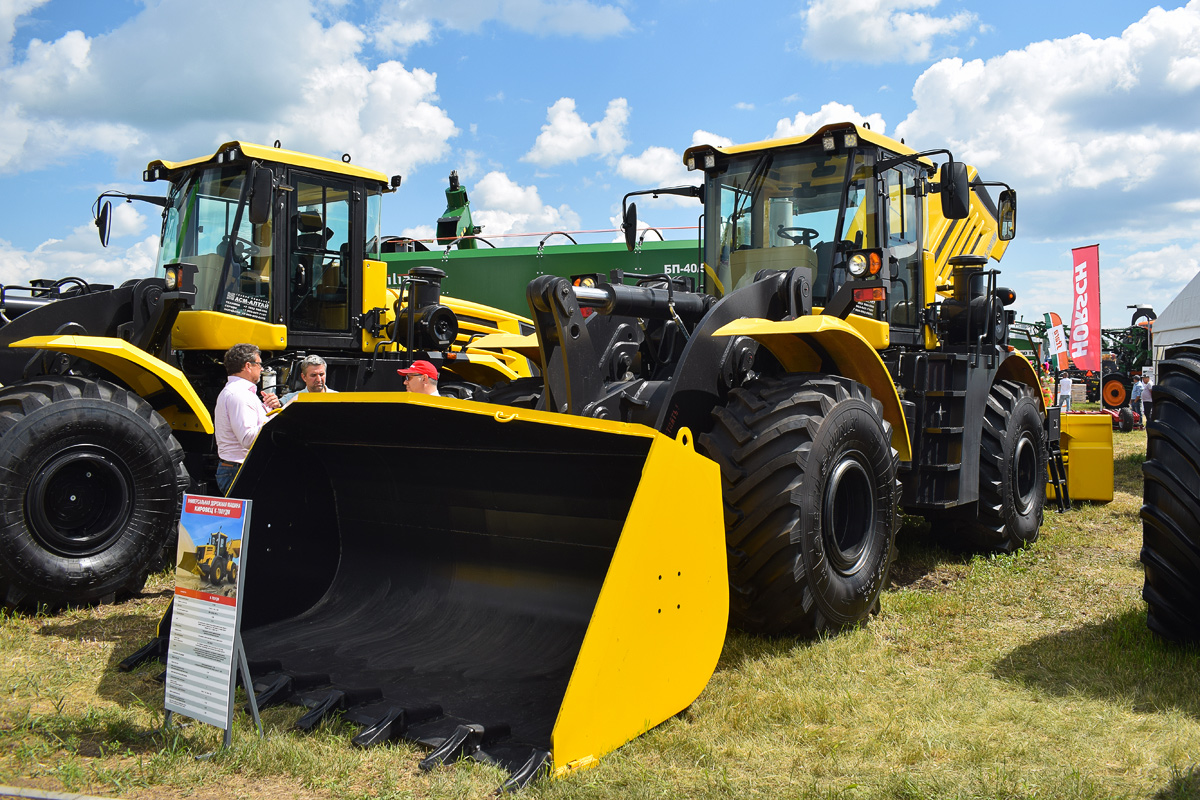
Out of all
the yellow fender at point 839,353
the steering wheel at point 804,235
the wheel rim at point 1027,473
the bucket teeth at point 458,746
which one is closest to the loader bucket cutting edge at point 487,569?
the bucket teeth at point 458,746

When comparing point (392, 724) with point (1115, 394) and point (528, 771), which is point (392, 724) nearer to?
point (528, 771)

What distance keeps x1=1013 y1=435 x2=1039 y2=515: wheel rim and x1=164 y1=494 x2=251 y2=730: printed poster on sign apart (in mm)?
5977

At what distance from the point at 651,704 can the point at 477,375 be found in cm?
649

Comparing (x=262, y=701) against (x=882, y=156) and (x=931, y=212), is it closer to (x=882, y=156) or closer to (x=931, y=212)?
(x=882, y=156)

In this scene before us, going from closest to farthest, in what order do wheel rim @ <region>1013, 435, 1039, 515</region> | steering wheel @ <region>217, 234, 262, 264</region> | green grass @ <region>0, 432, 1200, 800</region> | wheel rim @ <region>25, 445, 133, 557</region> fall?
green grass @ <region>0, 432, 1200, 800</region>, wheel rim @ <region>25, 445, 133, 557</region>, wheel rim @ <region>1013, 435, 1039, 515</region>, steering wheel @ <region>217, 234, 262, 264</region>

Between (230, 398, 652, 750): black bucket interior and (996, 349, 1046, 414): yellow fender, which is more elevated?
(996, 349, 1046, 414): yellow fender

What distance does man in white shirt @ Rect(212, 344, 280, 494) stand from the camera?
554 cm

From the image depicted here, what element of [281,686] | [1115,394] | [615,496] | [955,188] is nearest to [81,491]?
[281,686]

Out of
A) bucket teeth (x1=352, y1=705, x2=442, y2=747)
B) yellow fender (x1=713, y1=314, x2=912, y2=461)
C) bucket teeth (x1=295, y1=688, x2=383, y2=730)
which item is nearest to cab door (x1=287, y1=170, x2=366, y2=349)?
yellow fender (x1=713, y1=314, x2=912, y2=461)

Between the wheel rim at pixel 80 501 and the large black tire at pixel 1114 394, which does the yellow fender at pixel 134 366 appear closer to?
the wheel rim at pixel 80 501

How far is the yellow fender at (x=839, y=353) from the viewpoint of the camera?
15.7 feet

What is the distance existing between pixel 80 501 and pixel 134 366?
117 centimetres

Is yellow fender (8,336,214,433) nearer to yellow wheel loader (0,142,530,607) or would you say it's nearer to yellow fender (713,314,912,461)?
yellow wheel loader (0,142,530,607)

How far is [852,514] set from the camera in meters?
4.86
